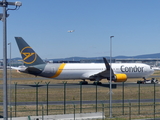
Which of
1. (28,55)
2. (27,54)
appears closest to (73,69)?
(28,55)

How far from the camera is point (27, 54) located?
135ft

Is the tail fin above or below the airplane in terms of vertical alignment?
above

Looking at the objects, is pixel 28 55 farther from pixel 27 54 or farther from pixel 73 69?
pixel 73 69

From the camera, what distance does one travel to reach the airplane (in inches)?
1616

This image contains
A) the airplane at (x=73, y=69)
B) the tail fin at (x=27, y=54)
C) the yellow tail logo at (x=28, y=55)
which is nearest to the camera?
the tail fin at (x=27, y=54)

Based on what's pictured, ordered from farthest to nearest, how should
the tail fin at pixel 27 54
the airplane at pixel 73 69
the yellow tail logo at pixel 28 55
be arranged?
the airplane at pixel 73 69 < the yellow tail logo at pixel 28 55 < the tail fin at pixel 27 54

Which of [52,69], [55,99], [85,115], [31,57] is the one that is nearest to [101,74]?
[52,69]

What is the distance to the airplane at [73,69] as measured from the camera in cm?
4104

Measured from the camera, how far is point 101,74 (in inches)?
1779

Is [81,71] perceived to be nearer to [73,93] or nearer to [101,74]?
[101,74]

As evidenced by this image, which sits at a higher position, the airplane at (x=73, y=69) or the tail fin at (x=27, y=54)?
the tail fin at (x=27, y=54)

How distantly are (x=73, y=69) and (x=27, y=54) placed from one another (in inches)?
297

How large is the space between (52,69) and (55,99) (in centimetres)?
1347

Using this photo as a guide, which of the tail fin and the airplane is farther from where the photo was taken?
the airplane
